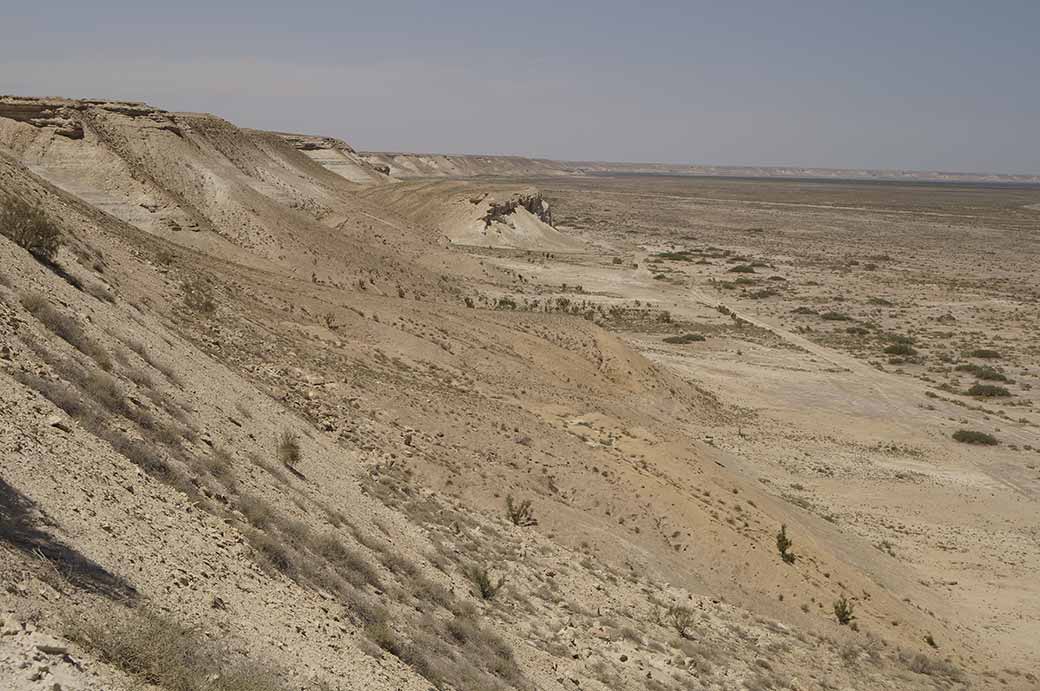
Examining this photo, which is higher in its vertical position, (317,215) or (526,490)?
(317,215)

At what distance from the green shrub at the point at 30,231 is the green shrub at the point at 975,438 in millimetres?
27187

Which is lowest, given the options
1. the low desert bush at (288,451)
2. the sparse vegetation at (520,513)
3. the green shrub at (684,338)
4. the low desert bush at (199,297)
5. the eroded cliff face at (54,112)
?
the green shrub at (684,338)

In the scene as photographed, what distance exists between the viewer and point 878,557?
18578 millimetres

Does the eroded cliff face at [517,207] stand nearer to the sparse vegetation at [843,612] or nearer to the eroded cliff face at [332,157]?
the eroded cliff face at [332,157]

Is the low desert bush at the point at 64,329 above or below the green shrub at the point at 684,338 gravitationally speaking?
above

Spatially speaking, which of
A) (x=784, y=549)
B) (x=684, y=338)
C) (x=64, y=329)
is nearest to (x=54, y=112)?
(x=684, y=338)

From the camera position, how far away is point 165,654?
18.3 feet

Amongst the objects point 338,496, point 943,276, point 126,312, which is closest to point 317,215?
point 126,312

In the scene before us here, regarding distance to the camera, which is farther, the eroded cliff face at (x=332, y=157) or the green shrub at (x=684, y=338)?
the eroded cliff face at (x=332, y=157)

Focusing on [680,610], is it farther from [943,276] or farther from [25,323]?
→ [943,276]

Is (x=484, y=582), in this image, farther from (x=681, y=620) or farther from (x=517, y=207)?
(x=517, y=207)

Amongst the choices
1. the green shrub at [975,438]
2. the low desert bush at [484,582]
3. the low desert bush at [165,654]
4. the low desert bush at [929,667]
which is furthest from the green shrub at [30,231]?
the green shrub at [975,438]

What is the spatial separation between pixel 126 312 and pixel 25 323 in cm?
411

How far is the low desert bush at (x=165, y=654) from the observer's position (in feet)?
17.3
